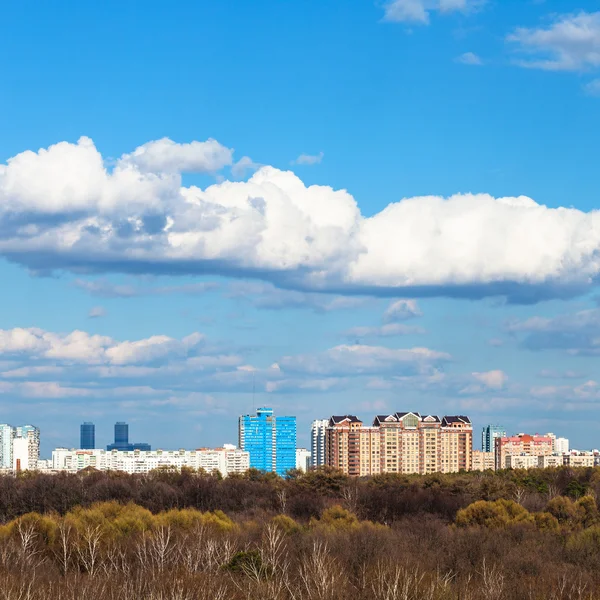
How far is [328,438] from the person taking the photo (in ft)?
519

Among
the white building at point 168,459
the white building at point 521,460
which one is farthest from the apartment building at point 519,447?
the white building at point 168,459

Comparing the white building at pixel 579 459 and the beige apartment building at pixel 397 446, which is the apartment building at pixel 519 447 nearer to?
the white building at pixel 579 459

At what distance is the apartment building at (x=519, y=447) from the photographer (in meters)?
171

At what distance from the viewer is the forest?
32.2m

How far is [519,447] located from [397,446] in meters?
29.5

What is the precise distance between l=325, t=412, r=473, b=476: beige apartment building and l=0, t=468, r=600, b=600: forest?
66164 millimetres

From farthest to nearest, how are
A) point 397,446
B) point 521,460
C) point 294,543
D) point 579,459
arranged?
point 579,459, point 521,460, point 397,446, point 294,543

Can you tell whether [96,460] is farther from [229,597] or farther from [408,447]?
[229,597]

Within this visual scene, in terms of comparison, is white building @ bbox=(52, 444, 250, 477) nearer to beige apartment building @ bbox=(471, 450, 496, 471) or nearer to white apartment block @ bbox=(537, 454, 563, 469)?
beige apartment building @ bbox=(471, 450, 496, 471)

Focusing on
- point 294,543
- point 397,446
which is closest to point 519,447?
point 397,446

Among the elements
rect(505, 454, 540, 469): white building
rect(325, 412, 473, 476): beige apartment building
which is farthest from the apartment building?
rect(325, 412, 473, 476): beige apartment building

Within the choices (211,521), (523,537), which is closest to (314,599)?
(523,537)

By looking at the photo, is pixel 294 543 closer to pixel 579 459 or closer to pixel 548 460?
pixel 548 460

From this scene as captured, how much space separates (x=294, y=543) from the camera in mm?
47906
